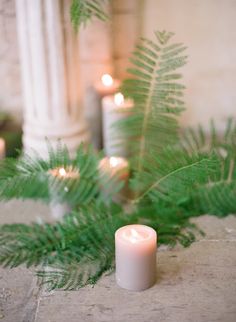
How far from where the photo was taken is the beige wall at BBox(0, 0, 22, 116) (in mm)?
2715

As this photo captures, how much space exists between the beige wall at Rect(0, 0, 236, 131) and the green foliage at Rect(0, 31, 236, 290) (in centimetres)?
60

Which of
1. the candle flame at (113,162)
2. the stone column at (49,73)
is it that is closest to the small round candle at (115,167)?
the candle flame at (113,162)

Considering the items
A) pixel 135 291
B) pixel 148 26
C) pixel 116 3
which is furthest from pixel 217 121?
pixel 135 291

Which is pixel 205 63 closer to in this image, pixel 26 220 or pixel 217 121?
pixel 217 121

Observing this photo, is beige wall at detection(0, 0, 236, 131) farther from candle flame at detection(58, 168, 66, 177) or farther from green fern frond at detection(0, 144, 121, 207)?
candle flame at detection(58, 168, 66, 177)

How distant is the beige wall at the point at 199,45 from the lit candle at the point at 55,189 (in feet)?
3.40

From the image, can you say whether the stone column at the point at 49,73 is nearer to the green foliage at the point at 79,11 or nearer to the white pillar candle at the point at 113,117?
the white pillar candle at the point at 113,117

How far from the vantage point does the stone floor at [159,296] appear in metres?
1.49

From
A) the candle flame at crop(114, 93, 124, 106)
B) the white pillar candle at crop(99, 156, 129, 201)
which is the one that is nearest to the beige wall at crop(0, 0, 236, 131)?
the candle flame at crop(114, 93, 124, 106)

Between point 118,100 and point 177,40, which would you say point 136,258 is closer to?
point 118,100

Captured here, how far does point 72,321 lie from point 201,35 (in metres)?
1.74

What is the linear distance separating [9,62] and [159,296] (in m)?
1.76

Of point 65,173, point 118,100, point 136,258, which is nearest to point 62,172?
point 65,173

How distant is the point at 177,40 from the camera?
2715mm
